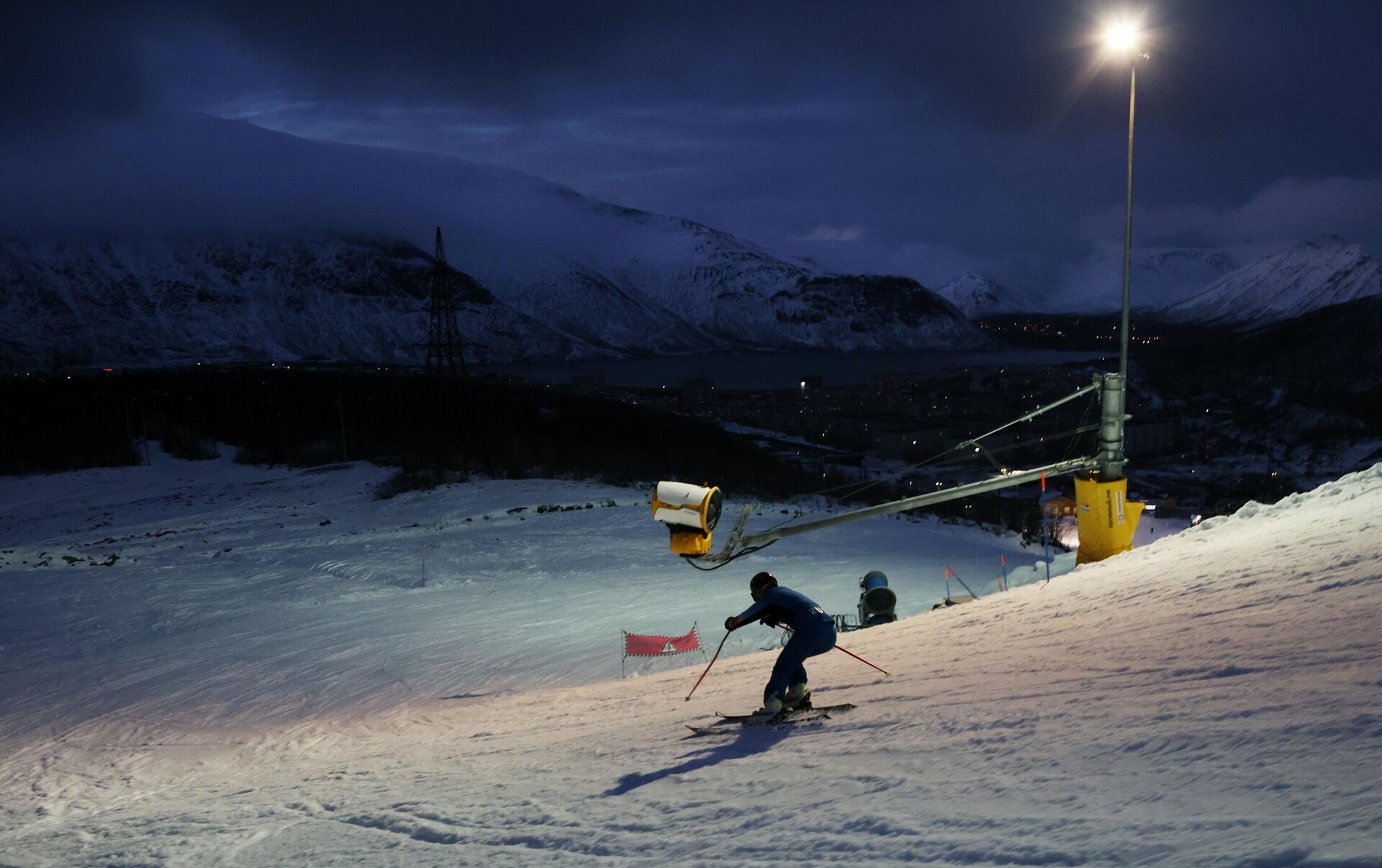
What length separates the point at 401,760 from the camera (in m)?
7.96

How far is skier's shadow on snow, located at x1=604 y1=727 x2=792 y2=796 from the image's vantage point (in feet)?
18.8

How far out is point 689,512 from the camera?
898 centimetres

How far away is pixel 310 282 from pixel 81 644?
625 feet

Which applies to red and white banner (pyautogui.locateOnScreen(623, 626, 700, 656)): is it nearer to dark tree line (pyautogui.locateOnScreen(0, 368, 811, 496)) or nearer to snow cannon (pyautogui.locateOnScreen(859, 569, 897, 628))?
snow cannon (pyautogui.locateOnScreen(859, 569, 897, 628))

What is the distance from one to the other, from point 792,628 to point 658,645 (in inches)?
315

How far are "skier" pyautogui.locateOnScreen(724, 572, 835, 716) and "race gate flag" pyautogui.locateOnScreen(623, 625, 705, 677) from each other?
7.30 metres

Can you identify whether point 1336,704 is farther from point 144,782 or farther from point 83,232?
point 83,232

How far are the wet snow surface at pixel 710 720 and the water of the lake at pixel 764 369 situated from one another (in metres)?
101

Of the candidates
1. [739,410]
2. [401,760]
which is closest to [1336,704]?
[401,760]

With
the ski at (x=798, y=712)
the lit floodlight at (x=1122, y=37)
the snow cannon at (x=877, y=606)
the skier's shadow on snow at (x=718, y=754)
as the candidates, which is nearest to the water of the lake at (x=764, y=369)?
the snow cannon at (x=877, y=606)

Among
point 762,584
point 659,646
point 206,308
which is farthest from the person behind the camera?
point 206,308

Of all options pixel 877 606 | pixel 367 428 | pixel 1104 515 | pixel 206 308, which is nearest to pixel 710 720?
pixel 1104 515

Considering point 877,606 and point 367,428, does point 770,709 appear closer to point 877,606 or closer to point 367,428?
point 877,606

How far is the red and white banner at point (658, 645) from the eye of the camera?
14.3 meters
